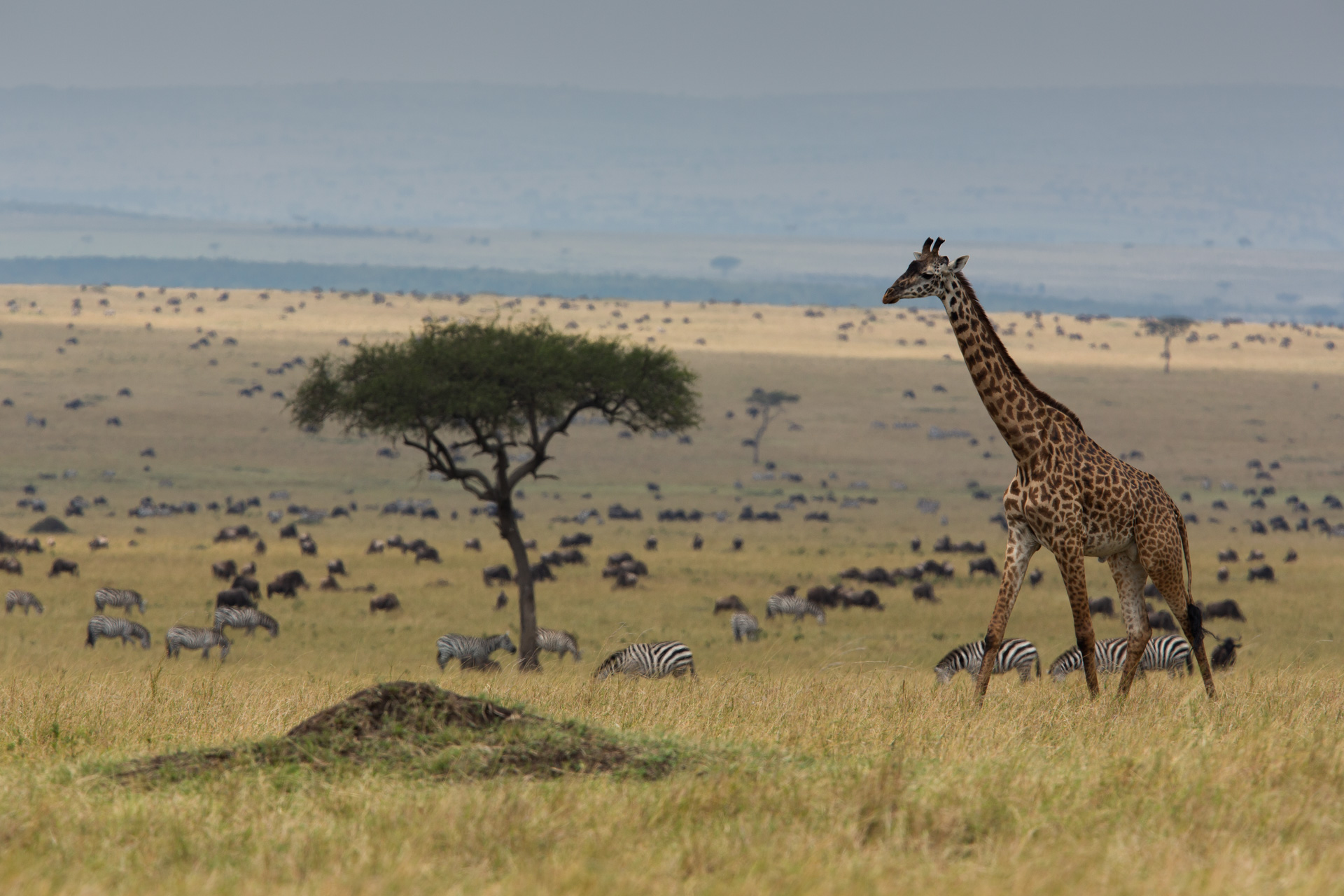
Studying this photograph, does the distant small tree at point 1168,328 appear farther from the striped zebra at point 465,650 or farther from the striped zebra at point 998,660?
the striped zebra at point 465,650

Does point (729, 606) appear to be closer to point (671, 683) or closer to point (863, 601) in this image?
point (863, 601)

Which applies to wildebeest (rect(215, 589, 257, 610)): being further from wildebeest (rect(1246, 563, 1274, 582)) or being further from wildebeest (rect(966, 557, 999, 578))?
wildebeest (rect(1246, 563, 1274, 582))

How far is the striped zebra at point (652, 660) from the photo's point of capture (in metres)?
19.6

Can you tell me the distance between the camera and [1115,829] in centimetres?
693

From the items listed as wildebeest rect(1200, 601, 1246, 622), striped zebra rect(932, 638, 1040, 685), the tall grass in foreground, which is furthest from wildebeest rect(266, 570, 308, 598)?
the tall grass in foreground

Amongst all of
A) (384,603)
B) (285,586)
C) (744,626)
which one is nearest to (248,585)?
(285,586)

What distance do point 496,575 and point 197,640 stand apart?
12754 millimetres

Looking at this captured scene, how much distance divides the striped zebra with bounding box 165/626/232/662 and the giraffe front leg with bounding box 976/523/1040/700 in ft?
54.8

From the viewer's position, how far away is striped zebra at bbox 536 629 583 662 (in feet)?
81.6

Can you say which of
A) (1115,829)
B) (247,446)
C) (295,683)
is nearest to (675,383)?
(295,683)

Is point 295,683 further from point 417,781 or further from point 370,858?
point 370,858

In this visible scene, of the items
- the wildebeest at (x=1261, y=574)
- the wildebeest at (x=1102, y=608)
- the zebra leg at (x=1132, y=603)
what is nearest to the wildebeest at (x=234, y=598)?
the wildebeest at (x=1102, y=608)

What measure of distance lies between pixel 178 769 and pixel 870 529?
154 ft

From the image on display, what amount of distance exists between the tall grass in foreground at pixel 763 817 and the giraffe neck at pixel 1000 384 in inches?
106
